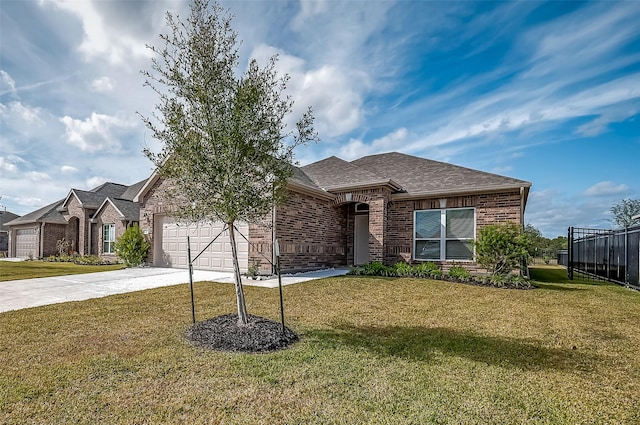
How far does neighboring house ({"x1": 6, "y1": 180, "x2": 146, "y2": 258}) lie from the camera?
768 inches

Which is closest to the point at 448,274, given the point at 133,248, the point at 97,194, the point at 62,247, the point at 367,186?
the point at 367,186

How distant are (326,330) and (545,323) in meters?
3.93

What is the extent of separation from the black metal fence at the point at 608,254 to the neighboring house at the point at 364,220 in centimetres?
290

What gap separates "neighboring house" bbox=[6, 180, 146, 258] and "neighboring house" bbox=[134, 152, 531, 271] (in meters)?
6.14

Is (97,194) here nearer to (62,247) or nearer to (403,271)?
(62,247)

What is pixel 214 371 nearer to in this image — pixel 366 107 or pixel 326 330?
pixel 326 330

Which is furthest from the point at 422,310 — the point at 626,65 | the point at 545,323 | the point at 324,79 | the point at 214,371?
the point at 626,65

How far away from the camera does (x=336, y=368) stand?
3.64 m

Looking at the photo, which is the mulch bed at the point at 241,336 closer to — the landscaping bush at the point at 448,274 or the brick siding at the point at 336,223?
the brick siding at the point at 336,223

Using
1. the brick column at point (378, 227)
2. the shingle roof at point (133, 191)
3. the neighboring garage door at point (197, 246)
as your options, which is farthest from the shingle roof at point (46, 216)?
the brick column at point (378, 227)

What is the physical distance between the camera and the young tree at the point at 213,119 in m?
4.50

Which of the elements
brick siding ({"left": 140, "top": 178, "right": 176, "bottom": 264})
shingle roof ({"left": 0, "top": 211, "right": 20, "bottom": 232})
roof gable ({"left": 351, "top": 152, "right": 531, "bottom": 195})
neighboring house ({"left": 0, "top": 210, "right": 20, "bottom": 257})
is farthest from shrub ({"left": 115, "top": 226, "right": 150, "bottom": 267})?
shingle roof ({"left": 0, "top": 211, "right": 20, "bottom": 232})

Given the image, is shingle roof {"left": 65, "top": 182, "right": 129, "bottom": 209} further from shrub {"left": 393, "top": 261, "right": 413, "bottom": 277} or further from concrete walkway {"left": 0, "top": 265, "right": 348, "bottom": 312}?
shrub {"left": 393, "top": 261, "right": 413, "bottom": 277}

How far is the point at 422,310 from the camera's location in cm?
654
